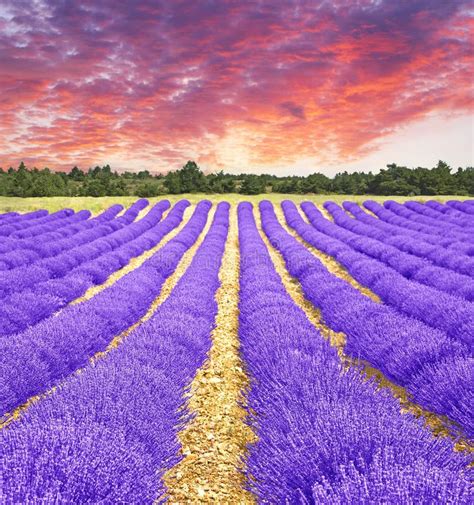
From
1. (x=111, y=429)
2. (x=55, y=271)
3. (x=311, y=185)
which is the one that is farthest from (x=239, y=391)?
(x=311, y=185)

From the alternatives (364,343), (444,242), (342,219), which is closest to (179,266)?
(364,343)

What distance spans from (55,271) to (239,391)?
6.33m

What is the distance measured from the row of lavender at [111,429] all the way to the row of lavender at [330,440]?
0.57 metres

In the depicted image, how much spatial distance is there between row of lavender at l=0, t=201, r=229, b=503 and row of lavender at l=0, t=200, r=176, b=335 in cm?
244

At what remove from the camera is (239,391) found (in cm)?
356

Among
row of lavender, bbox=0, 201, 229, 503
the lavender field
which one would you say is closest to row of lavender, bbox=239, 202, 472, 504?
the lavender field

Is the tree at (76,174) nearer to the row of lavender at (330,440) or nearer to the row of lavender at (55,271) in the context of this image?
the row of lavender at (55,271)

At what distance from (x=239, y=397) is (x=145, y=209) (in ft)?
70.4

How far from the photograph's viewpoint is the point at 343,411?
6.84 feet

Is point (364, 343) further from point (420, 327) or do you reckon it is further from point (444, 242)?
point (444, 242)

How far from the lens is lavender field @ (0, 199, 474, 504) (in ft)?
5.24

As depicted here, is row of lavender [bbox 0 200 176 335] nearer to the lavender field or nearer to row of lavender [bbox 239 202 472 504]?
the lavender field

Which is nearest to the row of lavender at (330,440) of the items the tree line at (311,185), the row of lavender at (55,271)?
the row of lavender at (55,271)

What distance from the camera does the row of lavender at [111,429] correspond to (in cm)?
151
